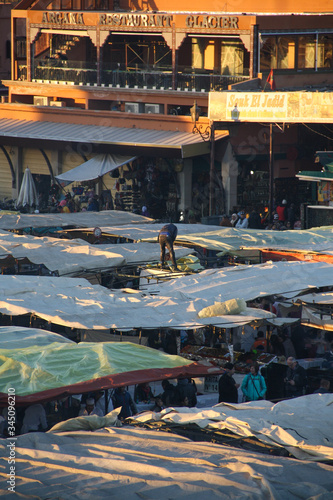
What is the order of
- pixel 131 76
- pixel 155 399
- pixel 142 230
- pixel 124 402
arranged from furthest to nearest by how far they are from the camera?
pixel 131 76
pixel 142 230
pixel 155 399
pixel 124 402

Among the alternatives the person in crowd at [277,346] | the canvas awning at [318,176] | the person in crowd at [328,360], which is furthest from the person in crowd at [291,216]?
the person in crowd at [328,360]

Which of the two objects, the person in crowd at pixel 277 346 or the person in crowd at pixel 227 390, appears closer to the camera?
the person in crowd at pixel 227 390

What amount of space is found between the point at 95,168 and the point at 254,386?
68.2 ft

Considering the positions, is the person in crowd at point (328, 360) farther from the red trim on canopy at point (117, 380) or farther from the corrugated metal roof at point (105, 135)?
the corrugated metal roof at point (105, 135)

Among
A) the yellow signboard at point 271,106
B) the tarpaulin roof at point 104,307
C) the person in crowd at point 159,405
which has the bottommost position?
the person in crowd at point 159,405

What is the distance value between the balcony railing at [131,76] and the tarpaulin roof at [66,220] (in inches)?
361

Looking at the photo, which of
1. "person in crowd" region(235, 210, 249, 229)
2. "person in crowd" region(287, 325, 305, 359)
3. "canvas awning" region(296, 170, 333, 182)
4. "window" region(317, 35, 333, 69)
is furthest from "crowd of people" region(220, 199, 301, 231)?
"person in crowd" region(287, 325, 305, 359)

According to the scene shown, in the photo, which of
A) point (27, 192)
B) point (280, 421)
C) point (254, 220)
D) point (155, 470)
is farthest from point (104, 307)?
point (27, 192)

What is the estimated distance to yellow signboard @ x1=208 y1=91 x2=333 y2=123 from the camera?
27578 millimetres

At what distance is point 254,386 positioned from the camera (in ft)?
43.7

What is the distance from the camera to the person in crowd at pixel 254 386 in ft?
43.6

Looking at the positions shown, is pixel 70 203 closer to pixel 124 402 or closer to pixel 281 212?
pixel 281 212

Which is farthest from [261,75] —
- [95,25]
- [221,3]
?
[95,25]

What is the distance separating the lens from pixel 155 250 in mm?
20078
